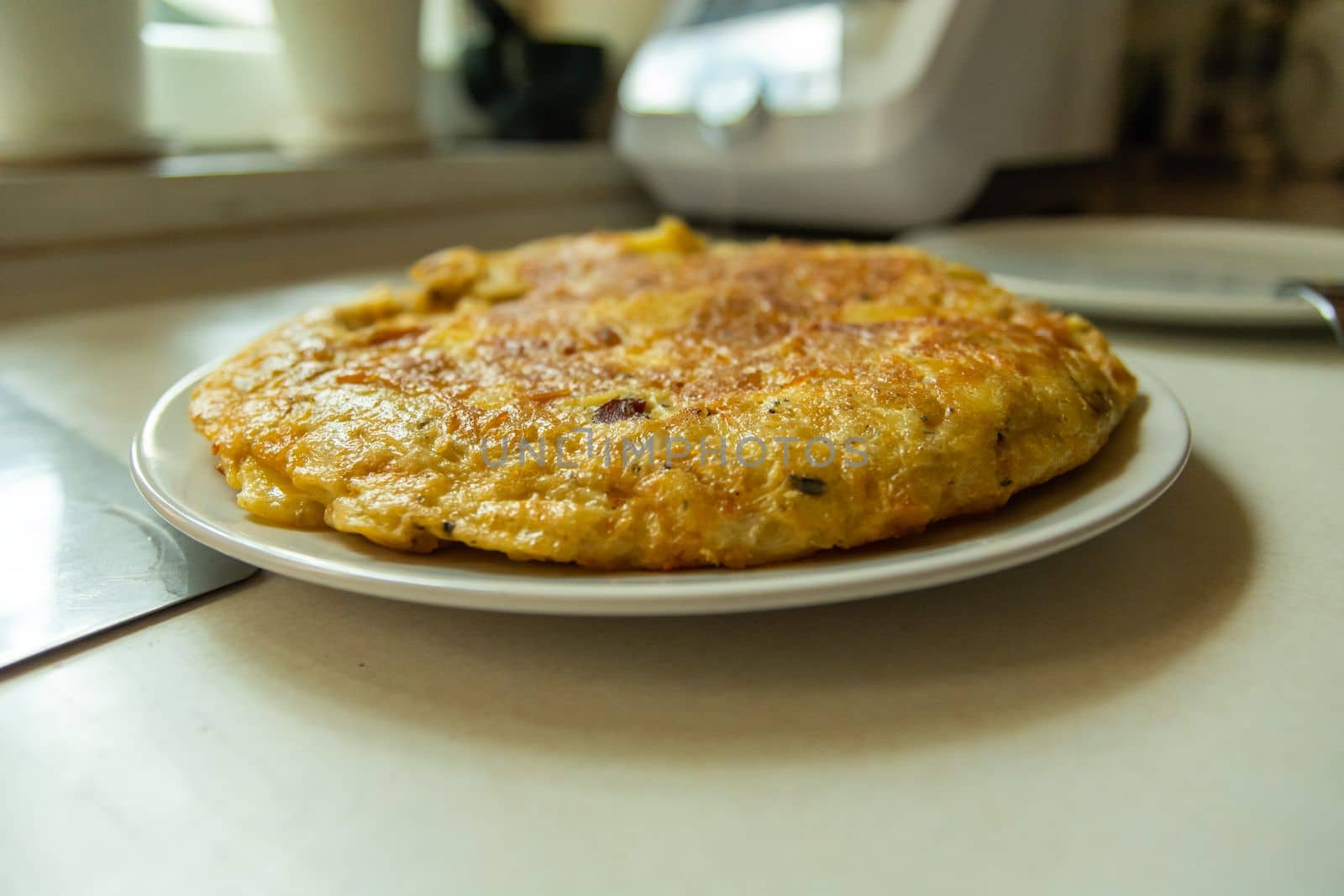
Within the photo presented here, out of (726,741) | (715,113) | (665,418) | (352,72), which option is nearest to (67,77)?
(352,72)

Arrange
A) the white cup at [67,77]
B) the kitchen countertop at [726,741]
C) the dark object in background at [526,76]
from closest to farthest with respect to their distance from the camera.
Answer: the kitchen countertop at [726,741] → the white cup at [67,77] → the dark object in background at [526,76]

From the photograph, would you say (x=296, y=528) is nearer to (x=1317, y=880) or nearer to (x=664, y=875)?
(x=664, y=875)

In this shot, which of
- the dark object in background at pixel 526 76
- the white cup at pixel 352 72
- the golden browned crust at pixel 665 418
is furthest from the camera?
the dark object in background at pixel 526 76

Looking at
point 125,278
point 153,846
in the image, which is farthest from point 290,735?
point 125,278

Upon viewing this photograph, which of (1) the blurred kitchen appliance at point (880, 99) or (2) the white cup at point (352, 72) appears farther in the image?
(2) the white cup at point (352, 72)

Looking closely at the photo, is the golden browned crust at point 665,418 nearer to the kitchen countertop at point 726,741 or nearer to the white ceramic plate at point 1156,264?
the kitchen countertop at point 726,741

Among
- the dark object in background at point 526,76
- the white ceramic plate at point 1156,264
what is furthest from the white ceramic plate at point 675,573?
the dark object in background at point 526,76
